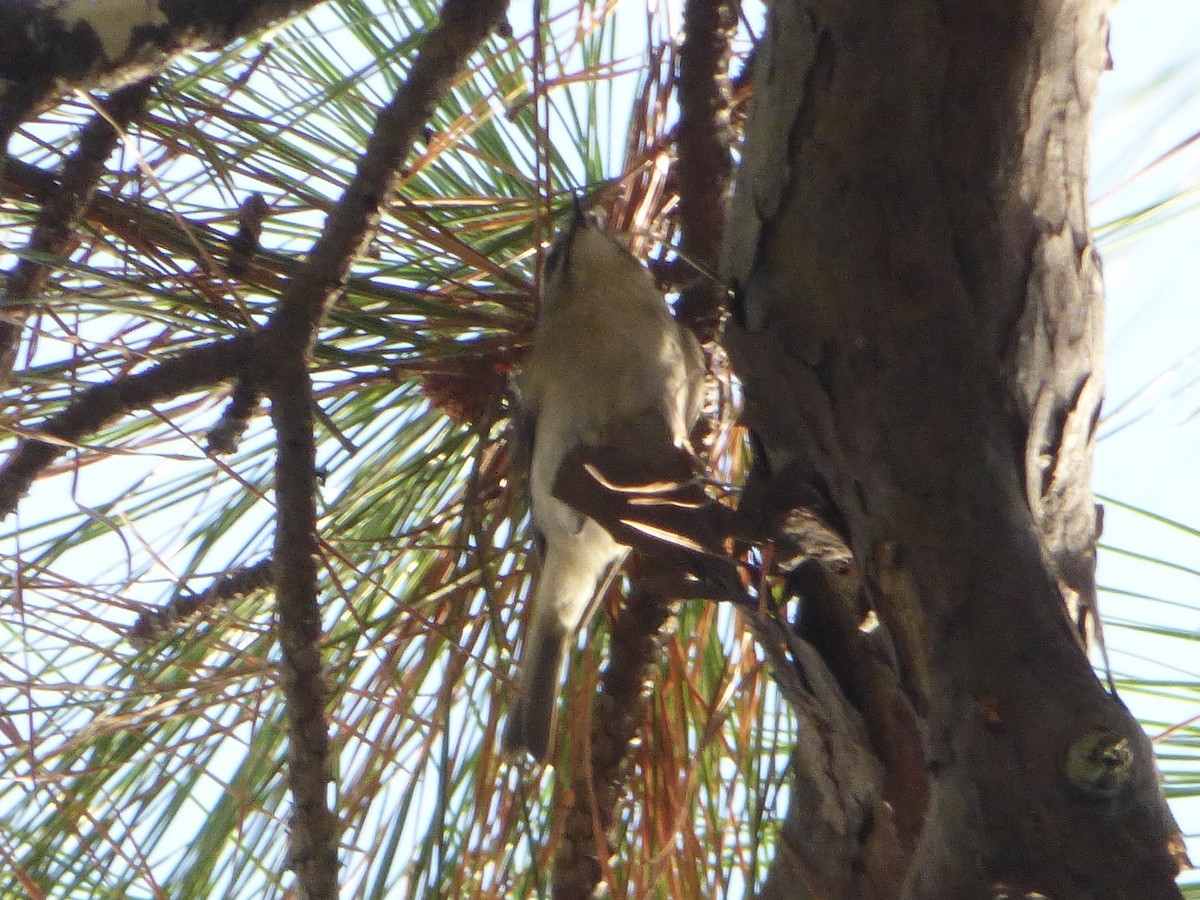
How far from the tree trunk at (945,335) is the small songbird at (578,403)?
50cm

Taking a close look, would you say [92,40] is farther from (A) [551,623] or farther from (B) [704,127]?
(A) [551,623]

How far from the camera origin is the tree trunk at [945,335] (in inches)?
28.9

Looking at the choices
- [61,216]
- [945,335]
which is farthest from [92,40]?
[945,335]

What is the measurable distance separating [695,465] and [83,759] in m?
0.81

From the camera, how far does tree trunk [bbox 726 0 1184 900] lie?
A: 735 mm

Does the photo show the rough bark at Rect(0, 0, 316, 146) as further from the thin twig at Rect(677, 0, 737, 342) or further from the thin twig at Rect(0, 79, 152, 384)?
the thin twig at Rect(677, 0, 737, 342)

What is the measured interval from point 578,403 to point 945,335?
0.65 m

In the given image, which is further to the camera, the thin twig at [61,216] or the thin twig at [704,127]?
the thin twig at [704,127]

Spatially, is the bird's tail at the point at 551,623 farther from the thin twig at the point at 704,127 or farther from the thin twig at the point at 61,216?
the thin twig at the point at 61,216

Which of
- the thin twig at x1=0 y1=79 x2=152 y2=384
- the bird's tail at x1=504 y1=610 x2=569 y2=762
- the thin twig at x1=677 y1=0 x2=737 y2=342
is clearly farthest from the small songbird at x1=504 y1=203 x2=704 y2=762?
the thin twig at x1=0 y1=79 x2=152 y2=384

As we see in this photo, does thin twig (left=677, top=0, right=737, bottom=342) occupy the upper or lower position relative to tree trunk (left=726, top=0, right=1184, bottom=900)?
upper

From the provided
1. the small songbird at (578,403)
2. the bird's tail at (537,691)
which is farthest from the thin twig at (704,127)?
the bird's tail at (537,691)

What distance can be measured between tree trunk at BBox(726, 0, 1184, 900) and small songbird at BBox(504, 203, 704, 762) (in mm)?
498

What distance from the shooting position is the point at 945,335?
79 cm
